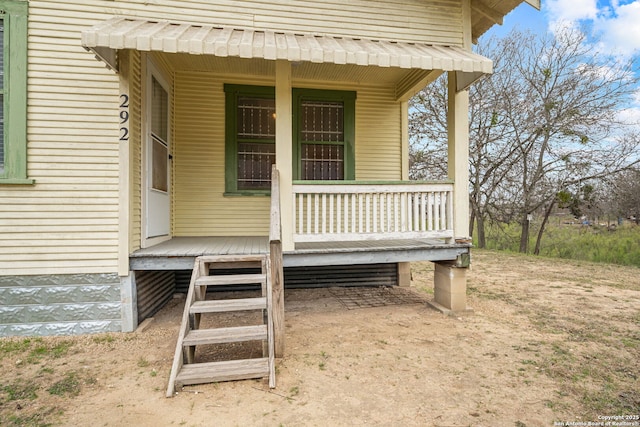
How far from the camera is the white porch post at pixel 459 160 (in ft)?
14.4

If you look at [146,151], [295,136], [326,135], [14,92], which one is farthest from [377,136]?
[14,92]

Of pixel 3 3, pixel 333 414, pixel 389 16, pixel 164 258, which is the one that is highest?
pixel 389 16

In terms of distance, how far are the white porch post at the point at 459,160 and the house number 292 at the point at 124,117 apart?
3.81m

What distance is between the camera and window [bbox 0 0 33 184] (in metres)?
3.51

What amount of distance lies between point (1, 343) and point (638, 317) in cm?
710

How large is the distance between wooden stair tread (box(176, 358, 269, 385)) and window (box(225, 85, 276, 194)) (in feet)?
10.5

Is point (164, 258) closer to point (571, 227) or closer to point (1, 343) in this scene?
point (1, 343)

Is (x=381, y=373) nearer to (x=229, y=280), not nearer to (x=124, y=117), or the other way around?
(x=229, y=280)

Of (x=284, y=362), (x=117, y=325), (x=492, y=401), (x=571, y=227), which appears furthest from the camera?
(x=571, y=227)

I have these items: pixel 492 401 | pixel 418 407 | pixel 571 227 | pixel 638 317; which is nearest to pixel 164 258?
pixel 418 407

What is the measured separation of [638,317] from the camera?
431cm

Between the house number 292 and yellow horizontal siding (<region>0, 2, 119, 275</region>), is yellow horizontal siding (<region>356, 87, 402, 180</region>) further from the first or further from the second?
yellow horizontal siding (<region>0, 2, 119, 275</region>)

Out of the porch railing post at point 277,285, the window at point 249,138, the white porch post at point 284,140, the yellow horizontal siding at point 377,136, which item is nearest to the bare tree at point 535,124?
the yellow horizontal siding at point 377,136

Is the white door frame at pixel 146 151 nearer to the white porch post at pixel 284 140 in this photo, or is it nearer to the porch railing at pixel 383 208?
the white porch post at pixel 284 140
